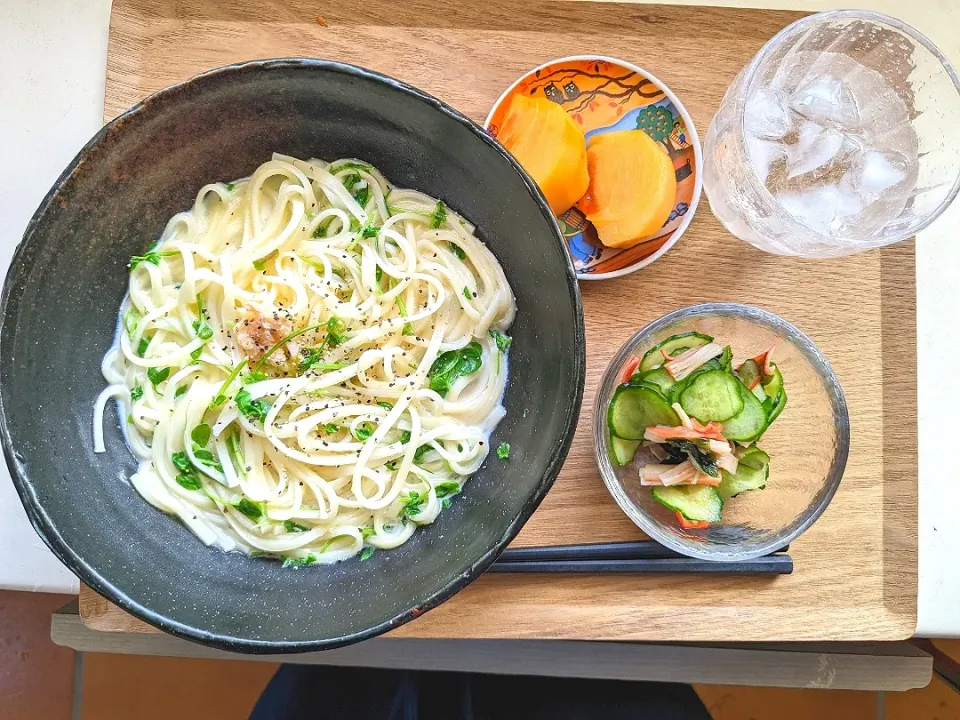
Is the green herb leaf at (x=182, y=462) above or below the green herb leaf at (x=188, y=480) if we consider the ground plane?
above

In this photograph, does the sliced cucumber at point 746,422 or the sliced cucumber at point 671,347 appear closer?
the sliced cucumber at point 746,422

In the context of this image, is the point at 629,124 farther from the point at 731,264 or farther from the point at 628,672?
the point at 628,672

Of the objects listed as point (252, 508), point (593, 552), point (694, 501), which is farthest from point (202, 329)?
point (694, 501)

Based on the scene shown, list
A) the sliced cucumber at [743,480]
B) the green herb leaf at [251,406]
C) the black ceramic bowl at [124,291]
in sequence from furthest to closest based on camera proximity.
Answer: the sliced cucumber at [743,480]
the green herb leaf at [251,406]
the black ceramic bowl at [124,291]

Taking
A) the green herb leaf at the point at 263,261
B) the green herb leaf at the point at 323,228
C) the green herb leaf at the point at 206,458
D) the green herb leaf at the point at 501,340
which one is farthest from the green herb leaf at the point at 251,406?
the green herb leaf at the point at 501,340

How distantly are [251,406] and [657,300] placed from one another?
2.85 ft

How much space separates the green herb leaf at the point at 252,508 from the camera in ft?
4.75

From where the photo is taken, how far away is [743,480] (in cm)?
152

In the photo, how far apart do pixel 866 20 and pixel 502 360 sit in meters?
1.04

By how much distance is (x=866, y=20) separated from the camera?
157 centimetres

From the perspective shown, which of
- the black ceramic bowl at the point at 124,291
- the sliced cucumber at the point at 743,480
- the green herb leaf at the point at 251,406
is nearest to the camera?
the black ceramic bowl at the point at 124,291

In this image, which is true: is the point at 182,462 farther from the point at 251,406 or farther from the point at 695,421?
the point at 695,421

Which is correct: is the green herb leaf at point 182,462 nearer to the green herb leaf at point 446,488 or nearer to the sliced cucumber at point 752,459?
the green herb leaf at point 446,488

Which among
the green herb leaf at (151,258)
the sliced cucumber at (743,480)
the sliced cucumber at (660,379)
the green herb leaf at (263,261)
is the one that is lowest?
the sliced cucumber at (743,480)
